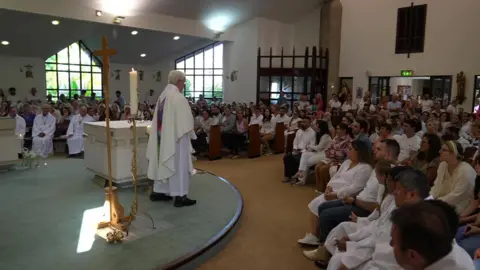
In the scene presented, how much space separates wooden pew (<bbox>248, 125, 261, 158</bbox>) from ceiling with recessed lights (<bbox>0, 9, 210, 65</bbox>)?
645cm

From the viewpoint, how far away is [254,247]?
371cm

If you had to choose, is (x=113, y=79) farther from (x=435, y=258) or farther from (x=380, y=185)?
(x=435, y=258)

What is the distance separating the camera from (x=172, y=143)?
13.9 ft

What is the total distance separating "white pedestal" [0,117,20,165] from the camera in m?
6.08

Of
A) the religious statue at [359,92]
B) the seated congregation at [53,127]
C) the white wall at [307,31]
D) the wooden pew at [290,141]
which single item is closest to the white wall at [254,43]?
the white wall at [307,31]

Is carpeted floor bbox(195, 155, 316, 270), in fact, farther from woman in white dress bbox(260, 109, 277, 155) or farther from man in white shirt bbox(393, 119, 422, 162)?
woman in white dress bbox(260, 109, 277, 155)

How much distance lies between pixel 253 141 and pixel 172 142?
444 cm

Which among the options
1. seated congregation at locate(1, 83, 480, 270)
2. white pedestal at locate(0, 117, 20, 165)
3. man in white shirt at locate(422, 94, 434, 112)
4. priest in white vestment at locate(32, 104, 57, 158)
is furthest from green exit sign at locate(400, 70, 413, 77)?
white pedestal at locate(0, 117, 20, 165)

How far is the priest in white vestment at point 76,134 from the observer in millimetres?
8172

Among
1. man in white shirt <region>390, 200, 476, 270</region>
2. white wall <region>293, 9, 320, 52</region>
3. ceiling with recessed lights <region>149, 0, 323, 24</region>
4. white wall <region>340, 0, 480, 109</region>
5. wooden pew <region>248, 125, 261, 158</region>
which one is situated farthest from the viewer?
white wall <region>293, 9, 320, 52</region>

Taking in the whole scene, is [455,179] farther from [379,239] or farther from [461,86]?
[461,86]

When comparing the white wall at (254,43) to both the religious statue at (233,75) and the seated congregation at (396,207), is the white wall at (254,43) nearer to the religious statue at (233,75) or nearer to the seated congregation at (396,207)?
the religious statue at (233,75)

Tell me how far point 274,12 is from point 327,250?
12885 mm

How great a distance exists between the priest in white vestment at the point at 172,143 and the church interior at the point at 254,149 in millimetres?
19
